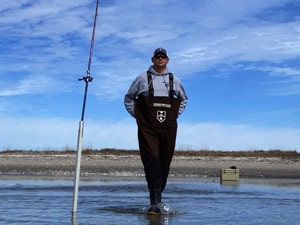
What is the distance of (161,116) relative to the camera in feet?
24.6

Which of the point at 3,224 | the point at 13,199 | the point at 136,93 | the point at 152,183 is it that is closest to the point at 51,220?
the point at 3,224

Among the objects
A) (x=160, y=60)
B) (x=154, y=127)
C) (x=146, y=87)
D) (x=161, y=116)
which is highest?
(x=160, y=60)

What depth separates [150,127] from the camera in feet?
24.7

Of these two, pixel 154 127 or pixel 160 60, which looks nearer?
pixel 154 127

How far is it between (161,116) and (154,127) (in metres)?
0.17

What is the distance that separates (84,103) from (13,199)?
2301 mm

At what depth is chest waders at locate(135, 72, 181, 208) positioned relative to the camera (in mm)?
7484

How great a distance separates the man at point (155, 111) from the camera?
24.6ft

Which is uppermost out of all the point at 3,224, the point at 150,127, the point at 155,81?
the point at 155,81

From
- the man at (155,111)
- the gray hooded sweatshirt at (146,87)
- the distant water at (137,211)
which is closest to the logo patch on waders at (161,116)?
the man at (155,111)

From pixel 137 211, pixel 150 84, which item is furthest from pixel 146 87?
pixel 137 211

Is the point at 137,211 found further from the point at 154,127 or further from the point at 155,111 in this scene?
the point at 155,111

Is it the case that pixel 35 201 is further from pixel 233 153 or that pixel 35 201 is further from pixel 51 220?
pixel 233 153

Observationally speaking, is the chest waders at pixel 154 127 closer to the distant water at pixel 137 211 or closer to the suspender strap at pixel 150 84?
the suspender strap at pixel 150 84
